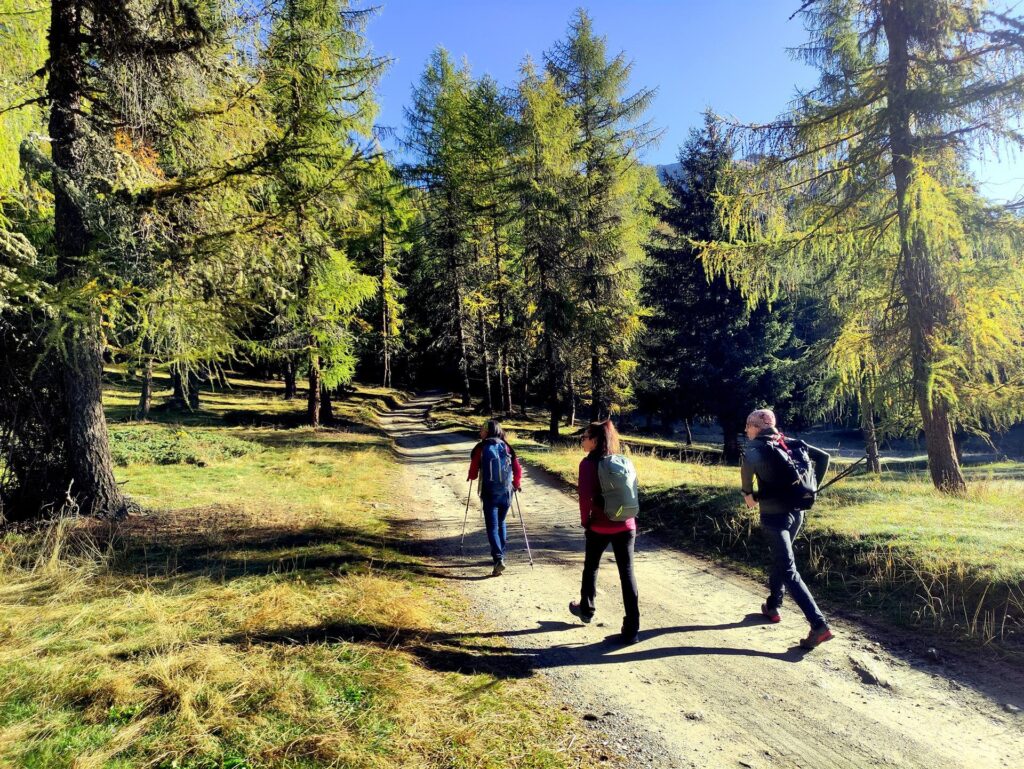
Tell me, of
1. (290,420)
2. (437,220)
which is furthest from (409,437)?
(437,220)

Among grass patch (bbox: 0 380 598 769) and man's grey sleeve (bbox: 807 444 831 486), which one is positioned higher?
man's grey sleeve (bbox: 807 444 831 486)

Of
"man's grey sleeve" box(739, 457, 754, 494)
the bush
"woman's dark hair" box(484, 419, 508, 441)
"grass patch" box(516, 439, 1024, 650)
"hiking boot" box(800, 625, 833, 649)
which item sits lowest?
Result: "hiking boot" box(800, 625, 833, 649)

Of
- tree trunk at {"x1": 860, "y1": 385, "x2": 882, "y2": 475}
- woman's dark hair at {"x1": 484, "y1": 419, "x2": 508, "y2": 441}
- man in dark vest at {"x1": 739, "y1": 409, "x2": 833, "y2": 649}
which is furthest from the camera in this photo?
tree trunk at {"x1": 860, "y1": 385, "x2": 882, "y2": 475}

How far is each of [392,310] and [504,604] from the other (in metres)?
31.1

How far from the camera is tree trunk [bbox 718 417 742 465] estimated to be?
18953 mm

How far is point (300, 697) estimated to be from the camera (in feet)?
11.5

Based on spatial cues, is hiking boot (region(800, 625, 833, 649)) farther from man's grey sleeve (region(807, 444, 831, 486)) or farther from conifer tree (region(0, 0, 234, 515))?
conifer tree (region(0, 0, 234, 515))

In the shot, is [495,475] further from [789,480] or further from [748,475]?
[789,480]

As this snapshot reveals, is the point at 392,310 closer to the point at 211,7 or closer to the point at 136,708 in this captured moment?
the point at 211,7

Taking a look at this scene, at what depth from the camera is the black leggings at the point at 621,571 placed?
4.69 meters

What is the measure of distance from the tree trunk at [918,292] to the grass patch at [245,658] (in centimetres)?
891

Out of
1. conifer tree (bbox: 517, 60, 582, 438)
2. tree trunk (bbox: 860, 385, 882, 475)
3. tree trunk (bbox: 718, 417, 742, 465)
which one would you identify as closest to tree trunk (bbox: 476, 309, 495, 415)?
conifer tree (bbox: 517, 60, 582, 438)

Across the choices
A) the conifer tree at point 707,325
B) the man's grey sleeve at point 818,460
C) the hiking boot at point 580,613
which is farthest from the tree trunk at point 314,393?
the man's grey sleeve at point 818,460

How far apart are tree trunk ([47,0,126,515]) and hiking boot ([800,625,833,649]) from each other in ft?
29.5
